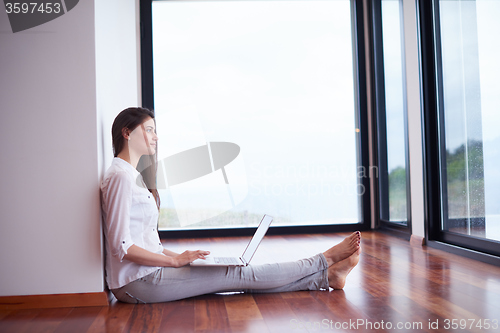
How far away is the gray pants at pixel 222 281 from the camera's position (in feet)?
6.74

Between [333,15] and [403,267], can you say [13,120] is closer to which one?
[403,267]

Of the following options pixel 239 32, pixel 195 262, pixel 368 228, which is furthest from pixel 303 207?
pixel 195 262

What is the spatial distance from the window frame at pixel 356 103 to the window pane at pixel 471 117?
1338 mm

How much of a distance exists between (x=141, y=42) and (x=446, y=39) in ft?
9.45

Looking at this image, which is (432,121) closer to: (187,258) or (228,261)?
(228,261)

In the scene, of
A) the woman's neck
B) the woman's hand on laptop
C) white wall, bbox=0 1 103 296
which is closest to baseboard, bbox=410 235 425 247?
the woman's hand on laptop

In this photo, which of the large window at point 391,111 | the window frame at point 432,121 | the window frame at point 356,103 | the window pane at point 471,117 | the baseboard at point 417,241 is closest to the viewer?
the window pane at point 471,117

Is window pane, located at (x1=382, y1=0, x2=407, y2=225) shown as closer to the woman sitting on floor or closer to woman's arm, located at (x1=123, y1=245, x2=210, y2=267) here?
the woman sitting on floor

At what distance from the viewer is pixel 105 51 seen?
2385 millimetres

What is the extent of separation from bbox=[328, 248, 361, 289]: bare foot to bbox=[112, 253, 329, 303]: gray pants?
3 centimetres

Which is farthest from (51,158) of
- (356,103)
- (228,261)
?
(356,103)

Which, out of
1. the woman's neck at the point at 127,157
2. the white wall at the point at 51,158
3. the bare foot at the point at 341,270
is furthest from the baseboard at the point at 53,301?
the bare foot at the point at 341,270

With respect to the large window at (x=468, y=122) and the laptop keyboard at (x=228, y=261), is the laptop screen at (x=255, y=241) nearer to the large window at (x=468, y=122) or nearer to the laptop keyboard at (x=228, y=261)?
the laptop keyboard at (x=228, y=261)

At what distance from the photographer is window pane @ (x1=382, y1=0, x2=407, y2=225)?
4.19 m
